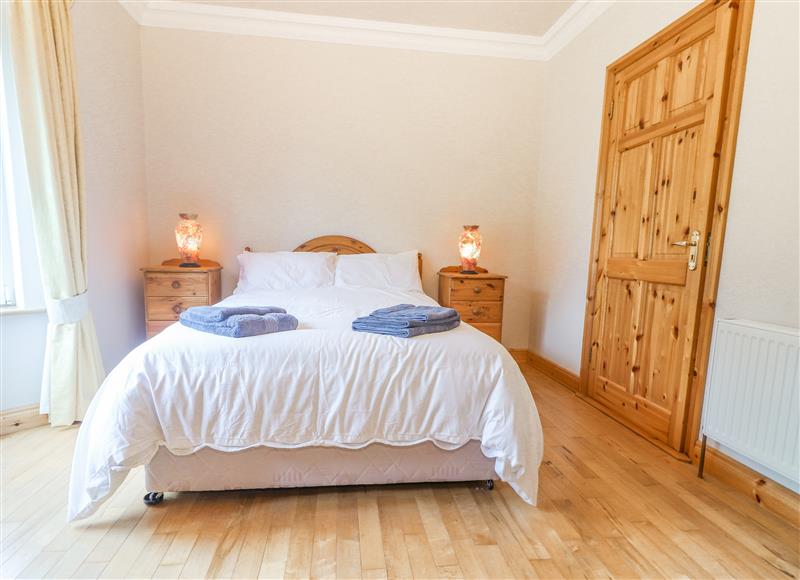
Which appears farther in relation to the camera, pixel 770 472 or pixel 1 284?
pixel 1 284

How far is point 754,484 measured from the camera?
166 cm

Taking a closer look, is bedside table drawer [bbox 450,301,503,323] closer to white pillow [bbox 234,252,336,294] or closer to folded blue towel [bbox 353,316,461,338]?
white pillow [bbox 234,252,336,294]

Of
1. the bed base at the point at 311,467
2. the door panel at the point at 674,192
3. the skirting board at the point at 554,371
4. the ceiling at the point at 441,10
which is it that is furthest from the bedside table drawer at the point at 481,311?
the ceiling at the point at 441,10

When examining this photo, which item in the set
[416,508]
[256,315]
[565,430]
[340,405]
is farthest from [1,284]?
[565,430]

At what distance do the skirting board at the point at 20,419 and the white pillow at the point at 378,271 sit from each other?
1.84 metres

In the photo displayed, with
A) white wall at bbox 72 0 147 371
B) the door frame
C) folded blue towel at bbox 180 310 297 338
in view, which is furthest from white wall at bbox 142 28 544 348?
folded blue towel at bbox 180 310 297 338

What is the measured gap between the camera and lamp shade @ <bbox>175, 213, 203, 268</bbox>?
2.95 m

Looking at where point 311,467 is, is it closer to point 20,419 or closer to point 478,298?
point 20,419

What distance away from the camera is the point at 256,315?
1.69 meters

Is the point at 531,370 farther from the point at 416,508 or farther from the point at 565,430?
the point at 416,508

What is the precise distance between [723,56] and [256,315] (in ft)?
7.86

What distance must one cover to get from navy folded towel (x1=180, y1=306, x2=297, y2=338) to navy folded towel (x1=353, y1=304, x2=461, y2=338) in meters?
0.31

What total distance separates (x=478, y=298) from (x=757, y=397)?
6.02 feet

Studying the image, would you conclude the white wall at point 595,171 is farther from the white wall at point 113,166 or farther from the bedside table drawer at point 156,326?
the white wall at point 113,166
